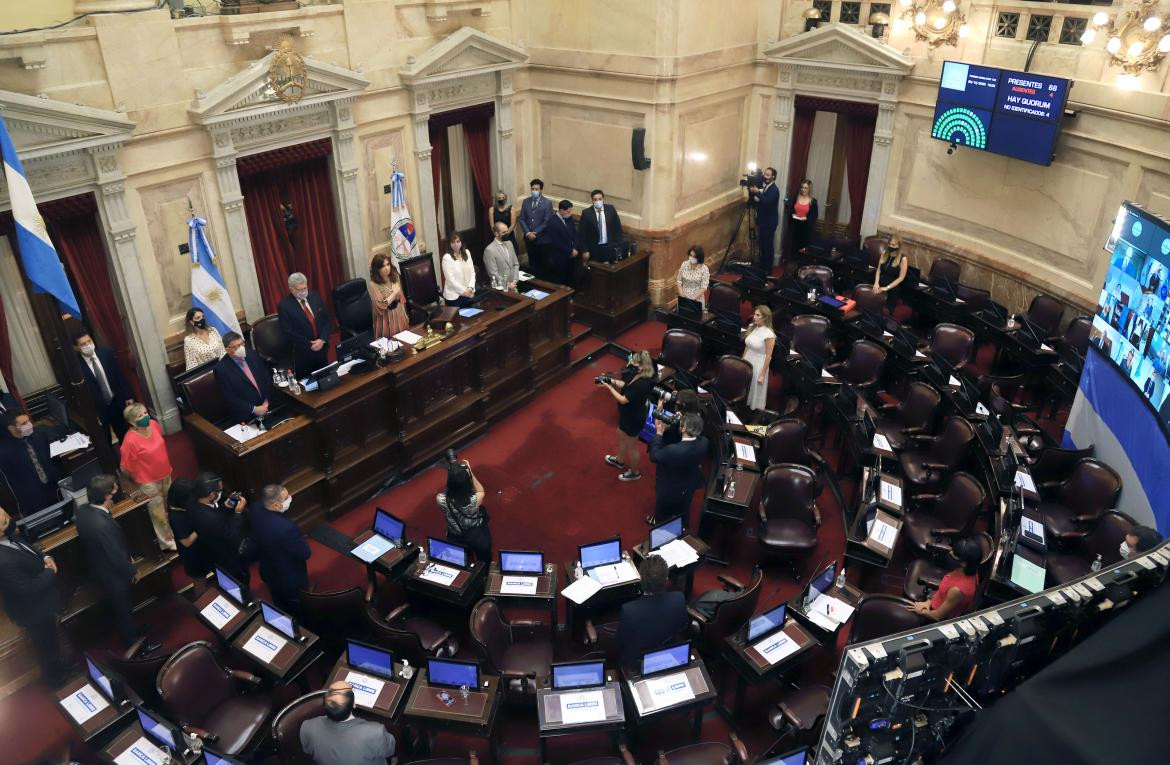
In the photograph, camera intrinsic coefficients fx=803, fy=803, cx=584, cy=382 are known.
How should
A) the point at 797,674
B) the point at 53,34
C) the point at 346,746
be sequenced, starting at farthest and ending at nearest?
the point at 53,34
the point at 797,674
the point at 346,746

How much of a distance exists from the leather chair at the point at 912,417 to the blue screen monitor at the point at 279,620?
5.73 m

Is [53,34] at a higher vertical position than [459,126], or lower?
higher

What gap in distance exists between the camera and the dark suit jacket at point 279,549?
18.9ft

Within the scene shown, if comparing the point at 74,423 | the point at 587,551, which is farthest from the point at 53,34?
the point at 587,551

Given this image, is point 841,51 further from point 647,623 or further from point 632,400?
point 647,623

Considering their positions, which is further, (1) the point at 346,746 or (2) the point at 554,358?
(2) the point at 554,358

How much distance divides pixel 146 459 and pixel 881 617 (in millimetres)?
5837

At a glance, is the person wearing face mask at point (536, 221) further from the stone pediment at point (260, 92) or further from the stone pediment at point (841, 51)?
the stone pediment at point (841, 51)

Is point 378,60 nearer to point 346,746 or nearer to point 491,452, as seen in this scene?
point 491,452

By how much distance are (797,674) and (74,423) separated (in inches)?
281

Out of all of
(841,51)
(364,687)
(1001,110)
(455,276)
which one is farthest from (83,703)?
(841,51)

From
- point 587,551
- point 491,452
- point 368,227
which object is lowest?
point 491,452

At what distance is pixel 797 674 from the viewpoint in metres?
5.89

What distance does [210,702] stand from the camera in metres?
5.21
